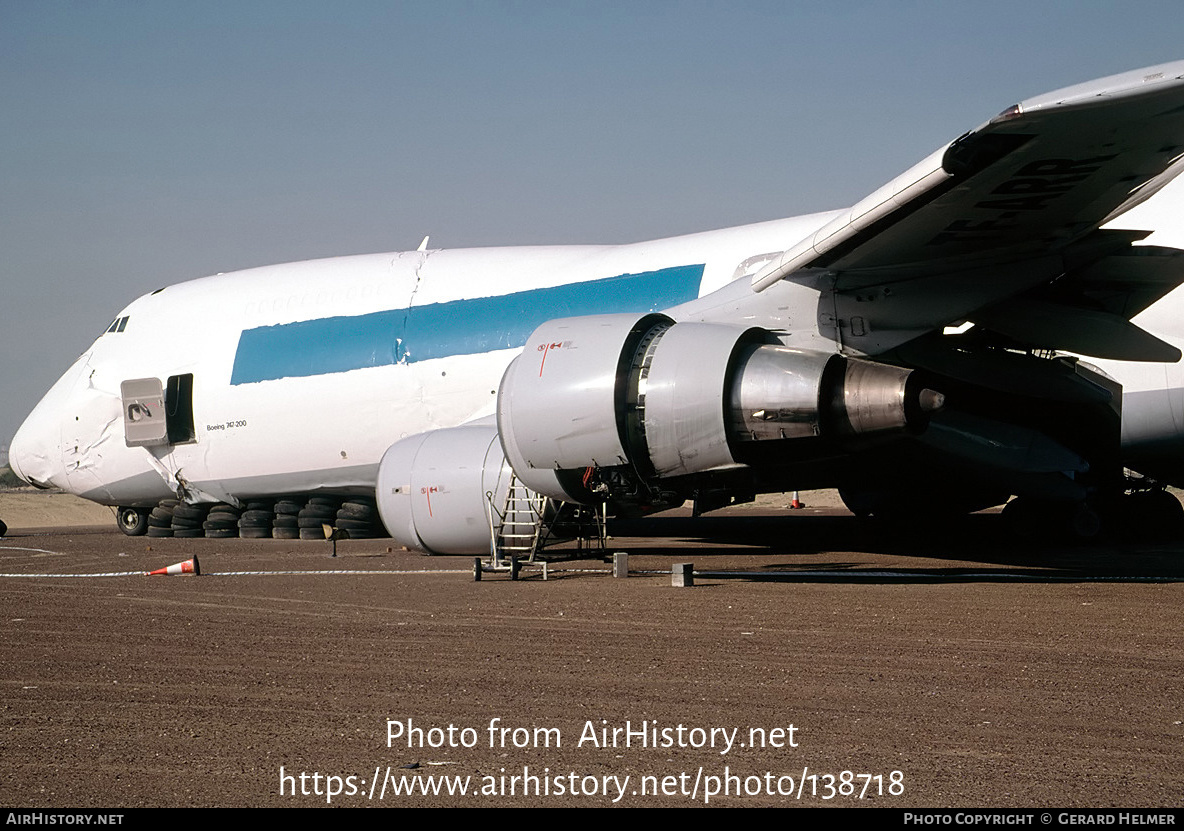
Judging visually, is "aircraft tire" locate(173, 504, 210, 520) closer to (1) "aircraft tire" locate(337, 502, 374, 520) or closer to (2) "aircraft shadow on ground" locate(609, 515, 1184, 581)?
(1) "aircraft tire" locate(337, 502, 374, 520)

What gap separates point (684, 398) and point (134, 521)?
1424cm

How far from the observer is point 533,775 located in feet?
14.3

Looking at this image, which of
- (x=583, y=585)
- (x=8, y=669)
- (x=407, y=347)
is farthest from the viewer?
(x=407, y=347)

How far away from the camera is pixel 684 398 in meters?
9.73

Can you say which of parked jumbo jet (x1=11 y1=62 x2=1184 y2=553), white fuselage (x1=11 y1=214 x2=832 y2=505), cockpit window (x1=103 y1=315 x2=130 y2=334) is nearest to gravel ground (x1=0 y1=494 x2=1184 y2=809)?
parked jumbo jet (x1=11 y1=62 x2=1184 y2=553)

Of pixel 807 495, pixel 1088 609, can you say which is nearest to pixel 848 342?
pixel 1088 609

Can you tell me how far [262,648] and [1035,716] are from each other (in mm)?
4692

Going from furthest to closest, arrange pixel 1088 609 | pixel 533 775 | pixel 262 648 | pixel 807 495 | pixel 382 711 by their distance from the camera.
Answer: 1. pixel 807 495
2. pixel 1088 609
3. pixel 262 648
4. pixel 382 711
5. pixel 533 775

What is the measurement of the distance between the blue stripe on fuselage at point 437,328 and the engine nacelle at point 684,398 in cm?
327

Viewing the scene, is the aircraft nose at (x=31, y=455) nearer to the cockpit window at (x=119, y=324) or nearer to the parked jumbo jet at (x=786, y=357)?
the cockpit window at (x=119, y=324)

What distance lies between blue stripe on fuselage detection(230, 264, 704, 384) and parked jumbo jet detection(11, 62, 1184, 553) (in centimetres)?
4

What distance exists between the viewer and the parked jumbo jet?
28.5 feet

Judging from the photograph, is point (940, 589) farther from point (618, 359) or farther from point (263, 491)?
point (263, 491)

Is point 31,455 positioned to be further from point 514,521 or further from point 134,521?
point 514,521
